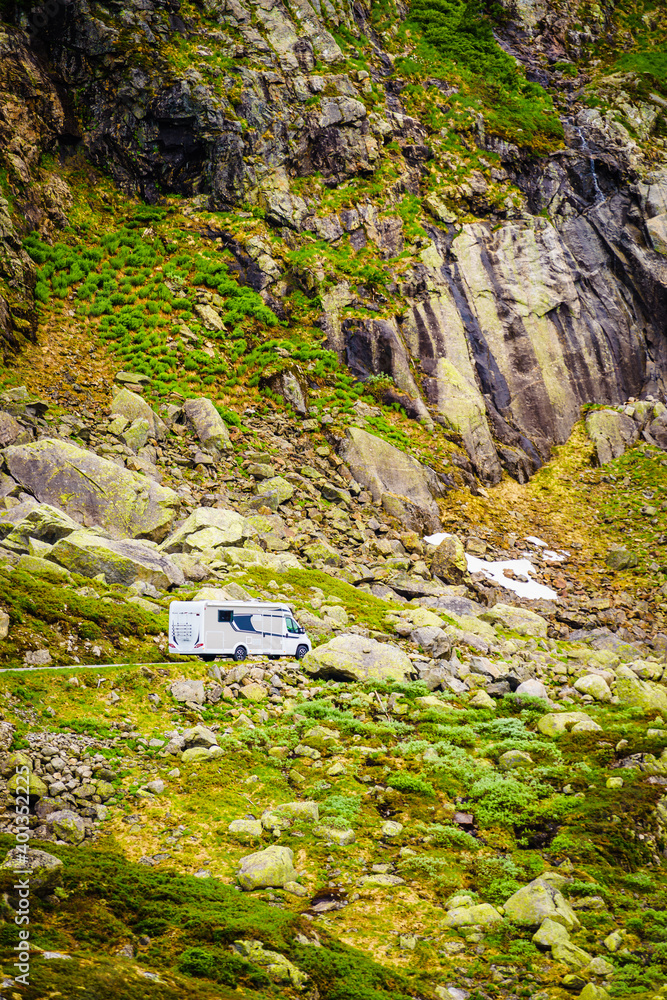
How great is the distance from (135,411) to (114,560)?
1337cm

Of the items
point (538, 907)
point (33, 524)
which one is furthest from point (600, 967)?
point (33, 524)

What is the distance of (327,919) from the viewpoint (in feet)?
33.6

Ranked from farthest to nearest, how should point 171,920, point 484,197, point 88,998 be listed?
point 484,197
point 171,920
point 88,998

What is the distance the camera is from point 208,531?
27.8 meters

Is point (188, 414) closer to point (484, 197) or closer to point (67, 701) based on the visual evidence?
point (67, 701)

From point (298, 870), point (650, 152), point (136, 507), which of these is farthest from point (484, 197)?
point (298, 870)

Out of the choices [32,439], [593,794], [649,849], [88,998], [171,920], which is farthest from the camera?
[32,439]

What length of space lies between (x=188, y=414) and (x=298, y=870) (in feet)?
89.4

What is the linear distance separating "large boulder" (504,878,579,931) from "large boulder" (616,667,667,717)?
33.1ft

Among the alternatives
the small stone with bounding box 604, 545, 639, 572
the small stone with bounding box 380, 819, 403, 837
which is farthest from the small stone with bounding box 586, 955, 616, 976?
the small stone with bounding box 604, 545, 639, 572

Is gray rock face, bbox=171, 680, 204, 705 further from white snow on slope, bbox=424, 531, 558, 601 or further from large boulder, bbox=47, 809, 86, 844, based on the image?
white snow on slope, bbox=424, 531, 558, 601

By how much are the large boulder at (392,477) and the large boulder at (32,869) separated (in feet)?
94.1

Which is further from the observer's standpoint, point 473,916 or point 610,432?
point 610,432

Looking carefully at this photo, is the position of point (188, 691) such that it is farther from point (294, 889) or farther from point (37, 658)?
point (294, 889)
